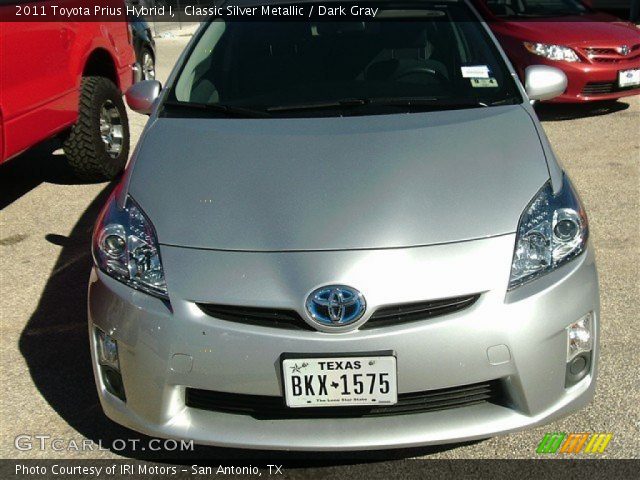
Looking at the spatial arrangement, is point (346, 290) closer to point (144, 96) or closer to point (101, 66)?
point (144, 96)

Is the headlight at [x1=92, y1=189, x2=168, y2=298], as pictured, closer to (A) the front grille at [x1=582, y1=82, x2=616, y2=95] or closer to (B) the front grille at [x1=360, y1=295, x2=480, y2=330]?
(B) the front grille at [x1=360, y1=295, x2=480, y2=330]

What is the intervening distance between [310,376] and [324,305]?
8.1 inches

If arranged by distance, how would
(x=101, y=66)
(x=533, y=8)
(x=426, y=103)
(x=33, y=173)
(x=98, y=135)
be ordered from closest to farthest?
(x=426, y=103) < (x=98, y=135) < (x=101, y=66) < (x=33, y=173) < (x=533, y=8)

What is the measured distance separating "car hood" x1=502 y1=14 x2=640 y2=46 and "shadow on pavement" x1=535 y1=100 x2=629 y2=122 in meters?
0.66

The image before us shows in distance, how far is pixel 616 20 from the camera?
8523 millimetres

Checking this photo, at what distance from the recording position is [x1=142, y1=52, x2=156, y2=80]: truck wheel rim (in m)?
9.87

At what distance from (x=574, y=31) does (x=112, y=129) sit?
4458 mm

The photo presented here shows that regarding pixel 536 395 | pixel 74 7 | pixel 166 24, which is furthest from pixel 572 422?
pixel 166 24

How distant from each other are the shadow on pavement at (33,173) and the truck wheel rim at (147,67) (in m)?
2.87

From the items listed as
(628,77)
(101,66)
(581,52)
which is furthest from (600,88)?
(101,66)

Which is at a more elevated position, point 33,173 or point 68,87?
point 68,87

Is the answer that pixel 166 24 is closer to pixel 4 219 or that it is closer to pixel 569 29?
pixel 569 29

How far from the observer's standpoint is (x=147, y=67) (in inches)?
395


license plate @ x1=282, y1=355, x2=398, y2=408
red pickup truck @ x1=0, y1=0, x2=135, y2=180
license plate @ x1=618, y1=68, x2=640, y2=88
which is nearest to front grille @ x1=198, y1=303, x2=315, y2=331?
license plate @ x1=282, y1=355, x2=398, y2=408
